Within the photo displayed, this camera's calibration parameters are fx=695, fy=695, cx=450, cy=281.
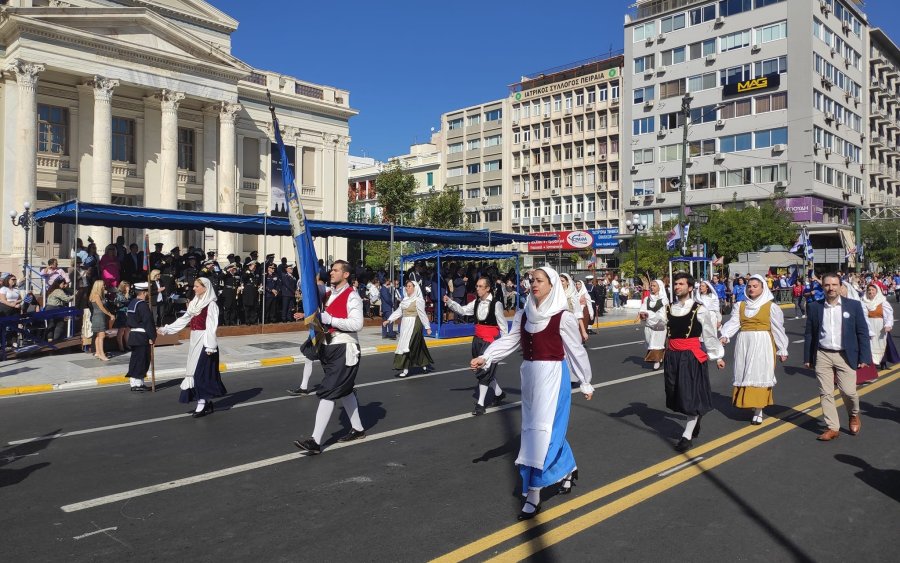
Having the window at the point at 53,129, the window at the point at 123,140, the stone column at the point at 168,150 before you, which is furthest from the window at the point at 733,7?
the window at the point at 53,129

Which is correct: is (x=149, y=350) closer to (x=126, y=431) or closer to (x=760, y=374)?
(x=126, y=431)

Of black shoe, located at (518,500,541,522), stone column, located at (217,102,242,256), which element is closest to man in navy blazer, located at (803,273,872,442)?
black shoe, located at (518,500,541,522)

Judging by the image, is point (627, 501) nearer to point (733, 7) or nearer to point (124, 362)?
point (124, 362)

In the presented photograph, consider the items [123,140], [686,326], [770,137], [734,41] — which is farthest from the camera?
[734,41]

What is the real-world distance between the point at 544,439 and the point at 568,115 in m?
67.9

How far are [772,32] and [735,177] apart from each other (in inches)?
456

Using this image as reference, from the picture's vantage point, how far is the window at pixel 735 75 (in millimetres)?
56156

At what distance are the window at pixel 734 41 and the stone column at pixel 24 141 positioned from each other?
49968 millimetres

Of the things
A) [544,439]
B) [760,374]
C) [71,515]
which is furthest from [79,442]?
[760,374]

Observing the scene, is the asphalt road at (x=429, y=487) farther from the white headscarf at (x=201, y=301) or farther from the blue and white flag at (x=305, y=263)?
the blue and white flag at (x=305, y=263)

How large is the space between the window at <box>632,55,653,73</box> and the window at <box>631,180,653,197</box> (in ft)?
33.2

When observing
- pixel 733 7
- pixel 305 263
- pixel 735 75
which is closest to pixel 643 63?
pixel 733 7

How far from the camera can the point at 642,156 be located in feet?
206

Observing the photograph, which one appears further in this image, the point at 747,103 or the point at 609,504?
the point at 747,103
